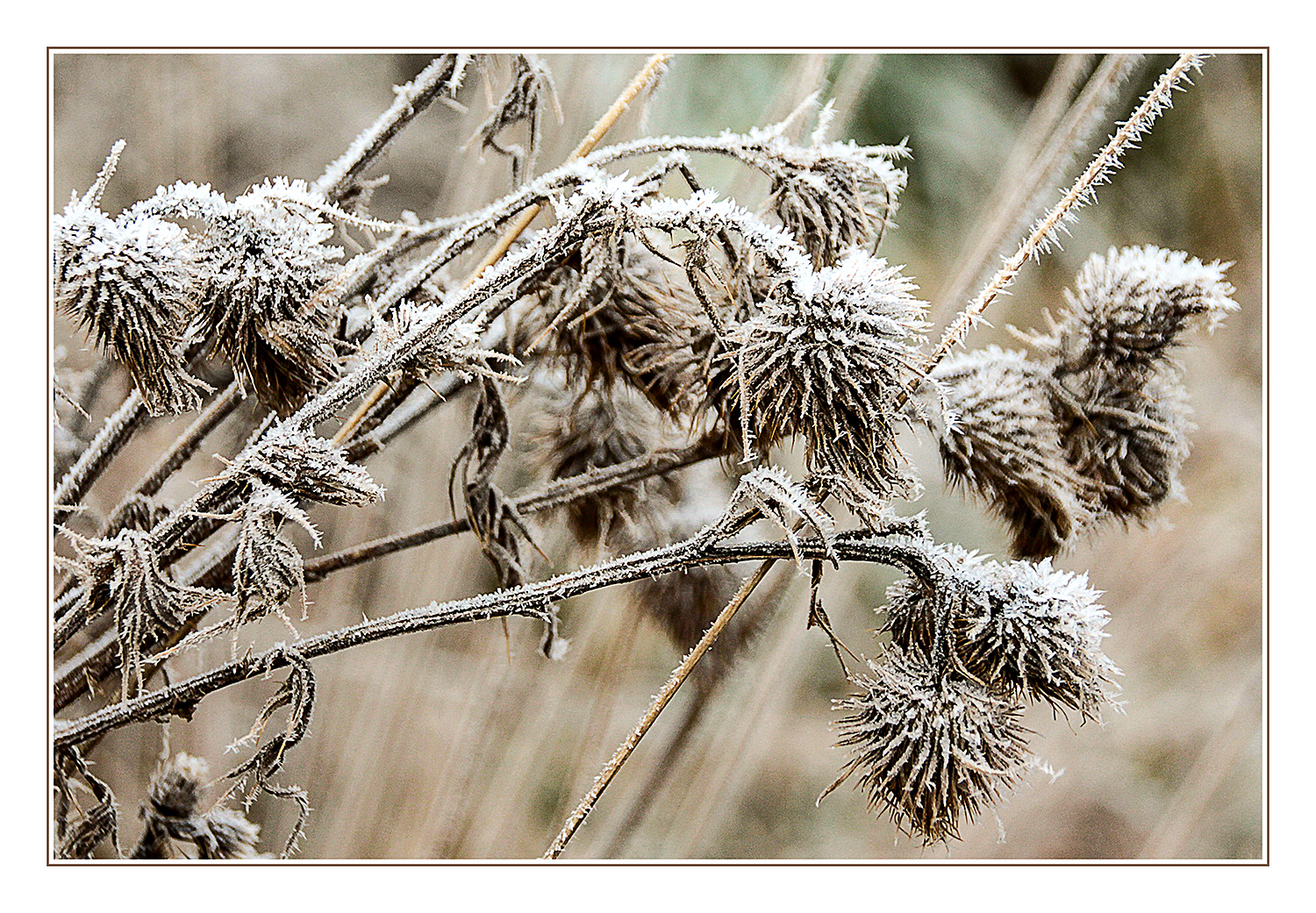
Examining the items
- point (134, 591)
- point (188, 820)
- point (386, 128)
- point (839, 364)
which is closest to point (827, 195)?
point (839, 364)

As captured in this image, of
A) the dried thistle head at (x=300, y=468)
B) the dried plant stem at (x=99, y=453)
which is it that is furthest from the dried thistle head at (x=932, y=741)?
the dried plant stem at (x=99, y=453)

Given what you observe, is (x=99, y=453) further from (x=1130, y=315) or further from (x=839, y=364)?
(x=1130, y=315)

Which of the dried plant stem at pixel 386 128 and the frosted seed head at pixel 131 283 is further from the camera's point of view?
the dried plant stem at pixel 386 128

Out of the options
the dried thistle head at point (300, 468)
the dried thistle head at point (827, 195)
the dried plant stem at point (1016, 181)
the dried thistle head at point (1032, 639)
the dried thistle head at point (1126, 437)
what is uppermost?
the dried plant stem at point (1016, 181)

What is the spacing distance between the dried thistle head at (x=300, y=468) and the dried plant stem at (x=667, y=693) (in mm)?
311

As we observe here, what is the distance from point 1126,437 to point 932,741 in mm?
308

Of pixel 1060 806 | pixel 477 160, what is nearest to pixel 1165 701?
pixel 1060 806

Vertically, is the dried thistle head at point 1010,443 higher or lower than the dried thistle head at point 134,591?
higher

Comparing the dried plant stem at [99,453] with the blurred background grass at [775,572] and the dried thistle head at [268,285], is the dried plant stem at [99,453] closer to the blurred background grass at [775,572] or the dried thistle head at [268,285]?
the blurred background grass at [775,572]

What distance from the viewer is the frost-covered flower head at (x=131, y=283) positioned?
0.69m

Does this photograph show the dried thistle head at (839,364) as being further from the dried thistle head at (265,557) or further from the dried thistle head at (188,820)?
the dried thistle head at (188,820)

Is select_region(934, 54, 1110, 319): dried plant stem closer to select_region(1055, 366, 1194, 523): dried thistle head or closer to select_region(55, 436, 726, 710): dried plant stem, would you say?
select_region(1055, 366, 1194, 523): dried thistle head

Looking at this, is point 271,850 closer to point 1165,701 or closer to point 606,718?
point 606,718
